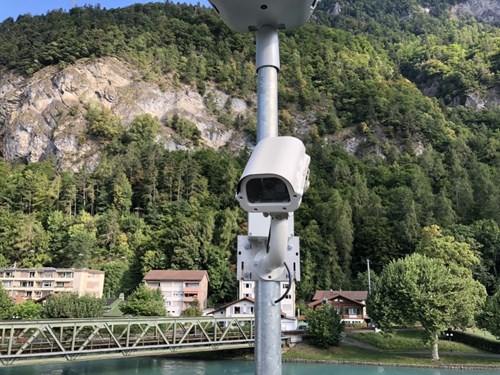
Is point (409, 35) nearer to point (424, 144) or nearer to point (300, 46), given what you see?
point (300, 46)

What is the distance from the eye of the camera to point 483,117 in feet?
275

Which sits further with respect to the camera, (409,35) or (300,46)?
(409,35)

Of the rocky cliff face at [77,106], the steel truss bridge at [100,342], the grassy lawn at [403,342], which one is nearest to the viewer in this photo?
the steel truss bridge at [100,342]

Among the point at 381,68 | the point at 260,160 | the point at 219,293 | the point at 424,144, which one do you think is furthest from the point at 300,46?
the point at 260,160

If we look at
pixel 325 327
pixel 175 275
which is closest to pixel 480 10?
pixel 175 275

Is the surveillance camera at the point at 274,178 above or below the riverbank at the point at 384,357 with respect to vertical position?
above

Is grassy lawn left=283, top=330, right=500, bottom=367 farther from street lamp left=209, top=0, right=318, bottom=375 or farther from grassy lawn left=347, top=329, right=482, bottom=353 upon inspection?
street lamp left=209, top=0, right=318, bottom=375

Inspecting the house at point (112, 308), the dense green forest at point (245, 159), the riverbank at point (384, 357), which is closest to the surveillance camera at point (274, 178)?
the riverbank at point (384, 357)

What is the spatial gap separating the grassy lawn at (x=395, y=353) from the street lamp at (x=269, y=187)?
86.1 feet

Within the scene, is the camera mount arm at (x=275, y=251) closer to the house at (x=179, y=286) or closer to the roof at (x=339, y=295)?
the roof at (x=339, y=295)

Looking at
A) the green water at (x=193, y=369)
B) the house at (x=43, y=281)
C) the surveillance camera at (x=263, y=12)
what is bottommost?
the green water at (x=193, y=369)

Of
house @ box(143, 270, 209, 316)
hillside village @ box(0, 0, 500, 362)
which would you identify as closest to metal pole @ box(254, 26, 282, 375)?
hillside village @ box(0, 0, 500, 362)

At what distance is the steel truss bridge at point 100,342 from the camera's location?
1866cm

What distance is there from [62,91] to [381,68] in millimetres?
72515
